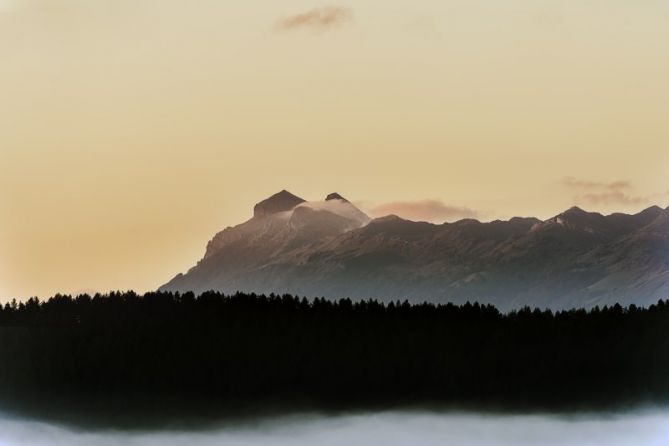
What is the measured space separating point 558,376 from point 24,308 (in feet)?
97.9

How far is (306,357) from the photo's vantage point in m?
73.8

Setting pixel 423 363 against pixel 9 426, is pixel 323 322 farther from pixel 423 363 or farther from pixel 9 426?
pixel 9 426

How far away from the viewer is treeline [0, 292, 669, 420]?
233 feet

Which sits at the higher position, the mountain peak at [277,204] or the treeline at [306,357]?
the mountain peak at [277,204]

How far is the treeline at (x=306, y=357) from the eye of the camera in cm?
7094

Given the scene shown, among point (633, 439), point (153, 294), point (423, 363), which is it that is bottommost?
point (633, 439)

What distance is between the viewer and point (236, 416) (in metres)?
71.1

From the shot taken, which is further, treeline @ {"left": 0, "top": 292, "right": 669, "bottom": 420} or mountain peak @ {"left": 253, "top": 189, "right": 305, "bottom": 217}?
mountain peak @ {"left": 253, "top": 189, "right": 305, "bottom": 217}

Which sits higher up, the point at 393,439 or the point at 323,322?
the point at 323,322

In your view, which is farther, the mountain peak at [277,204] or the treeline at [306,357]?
the mountain peak at [277,204]

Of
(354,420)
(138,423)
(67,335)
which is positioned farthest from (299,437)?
(67,335)

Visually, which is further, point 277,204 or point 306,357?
point 277,204

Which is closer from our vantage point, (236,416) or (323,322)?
(236,416)

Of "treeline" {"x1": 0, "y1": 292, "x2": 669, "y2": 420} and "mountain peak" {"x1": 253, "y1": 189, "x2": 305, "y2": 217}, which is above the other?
"mountain peak" {"x1": 253, "y1": 189, "x2": 305, "y2": 217}
